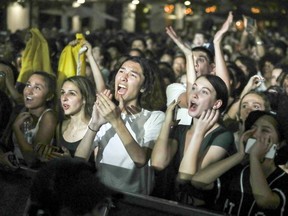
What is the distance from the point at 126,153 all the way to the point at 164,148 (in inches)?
10.2

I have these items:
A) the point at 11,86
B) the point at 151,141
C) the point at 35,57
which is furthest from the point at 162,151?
the point at 35,57

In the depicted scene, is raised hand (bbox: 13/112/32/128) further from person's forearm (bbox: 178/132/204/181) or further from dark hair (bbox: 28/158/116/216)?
dark hair (bbox: 28/158/116/216)

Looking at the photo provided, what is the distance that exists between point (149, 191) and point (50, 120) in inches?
49.2

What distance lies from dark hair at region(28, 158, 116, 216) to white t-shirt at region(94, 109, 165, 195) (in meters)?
1.69

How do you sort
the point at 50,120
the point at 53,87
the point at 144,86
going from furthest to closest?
1. the point at 53,87
2. the point at 50,120
3. the point at 144,86

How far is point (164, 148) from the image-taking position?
4742mm

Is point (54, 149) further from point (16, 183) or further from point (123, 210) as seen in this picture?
point (123, 210)

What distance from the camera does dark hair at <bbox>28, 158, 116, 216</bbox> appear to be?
2963 mm

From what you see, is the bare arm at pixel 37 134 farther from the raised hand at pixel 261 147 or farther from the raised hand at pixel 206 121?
the raised hand at pixel 261 147

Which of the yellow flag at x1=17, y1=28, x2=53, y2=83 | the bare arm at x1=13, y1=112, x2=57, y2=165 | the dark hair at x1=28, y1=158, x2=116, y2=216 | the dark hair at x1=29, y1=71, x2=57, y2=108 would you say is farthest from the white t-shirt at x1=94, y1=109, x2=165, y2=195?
the yellow flag at x1=17, y1=28, x2=53, y2=83

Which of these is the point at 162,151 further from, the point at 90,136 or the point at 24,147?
the point at 24,147

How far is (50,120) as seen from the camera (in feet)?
18.7

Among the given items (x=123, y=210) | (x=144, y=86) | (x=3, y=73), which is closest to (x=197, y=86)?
(x=144, y=86)

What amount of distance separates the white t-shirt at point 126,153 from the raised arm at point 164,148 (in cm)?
9
